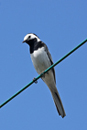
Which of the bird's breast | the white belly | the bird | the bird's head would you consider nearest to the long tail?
the bird

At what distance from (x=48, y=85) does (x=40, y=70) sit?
1.56 ft

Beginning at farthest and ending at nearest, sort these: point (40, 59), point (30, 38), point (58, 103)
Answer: point (30, 38)
point (40, 59)
point (58, 103)

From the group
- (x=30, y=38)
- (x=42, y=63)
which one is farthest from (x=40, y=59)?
(x=30, y=38)

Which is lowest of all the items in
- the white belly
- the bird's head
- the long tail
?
the long tail

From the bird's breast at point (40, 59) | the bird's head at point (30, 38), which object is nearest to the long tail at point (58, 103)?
the bird's breast at point (40, 59)

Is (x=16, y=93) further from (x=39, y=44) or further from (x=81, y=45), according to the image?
(x=39, y=44)

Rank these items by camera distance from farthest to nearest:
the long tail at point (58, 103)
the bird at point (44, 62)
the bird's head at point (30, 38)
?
the bird's head at point (30, 38), the bird at point (44, 62), the long tail at point (58, 103)

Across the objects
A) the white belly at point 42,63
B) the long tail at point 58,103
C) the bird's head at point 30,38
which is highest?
the bird's head at point 30,38

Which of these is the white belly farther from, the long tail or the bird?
the long tail

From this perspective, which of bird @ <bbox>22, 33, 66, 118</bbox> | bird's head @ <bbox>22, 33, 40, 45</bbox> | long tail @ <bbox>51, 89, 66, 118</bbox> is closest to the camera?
long tail @ <bbox>51, 89, 66, 118</bbox>

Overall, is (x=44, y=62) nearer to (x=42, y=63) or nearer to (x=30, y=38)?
(x=42, y=63)

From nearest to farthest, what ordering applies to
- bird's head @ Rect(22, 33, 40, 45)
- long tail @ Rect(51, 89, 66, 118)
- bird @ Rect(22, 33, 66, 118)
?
long tail @ Rect(51, 89, 66, 118) → bird @ Rect(22, 33, 66, 118) → bird's head @ Rect(22, 33, 40, 45)

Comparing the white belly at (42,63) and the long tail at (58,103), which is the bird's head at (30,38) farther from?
the long tail at (58,103)

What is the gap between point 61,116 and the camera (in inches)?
330
